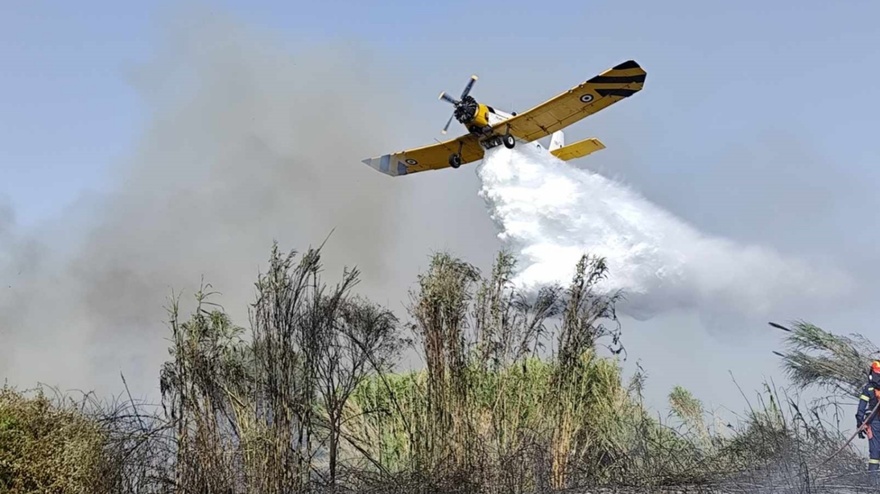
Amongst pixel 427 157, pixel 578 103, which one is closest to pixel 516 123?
pixel 578 103

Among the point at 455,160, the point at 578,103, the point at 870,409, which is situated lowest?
the point at 870,409

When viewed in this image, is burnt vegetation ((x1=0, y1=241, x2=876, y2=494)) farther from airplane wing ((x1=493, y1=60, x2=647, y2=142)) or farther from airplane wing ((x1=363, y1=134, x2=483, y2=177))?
airplane wing ((x1=363, y1=134, x2=483, y2=177))

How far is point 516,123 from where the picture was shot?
22938mm

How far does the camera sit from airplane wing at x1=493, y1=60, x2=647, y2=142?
778 inches

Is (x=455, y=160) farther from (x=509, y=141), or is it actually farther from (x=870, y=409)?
(x=870, y=409)

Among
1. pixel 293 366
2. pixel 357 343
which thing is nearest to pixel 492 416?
pixel 357 343

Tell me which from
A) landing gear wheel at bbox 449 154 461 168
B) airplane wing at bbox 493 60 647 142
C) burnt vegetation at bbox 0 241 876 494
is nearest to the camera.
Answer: burnt vegetation at bbox 0 241 876 494

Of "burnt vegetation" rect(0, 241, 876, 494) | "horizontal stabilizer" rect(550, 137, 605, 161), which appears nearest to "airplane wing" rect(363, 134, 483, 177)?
"horizontal stabilizer" rect(550, 137, 605, 161)

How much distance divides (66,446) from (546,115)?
55.9ft

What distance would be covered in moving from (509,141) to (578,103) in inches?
108

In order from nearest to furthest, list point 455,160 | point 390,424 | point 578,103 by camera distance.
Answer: point 390,424 → point 578,103 → point 455,160

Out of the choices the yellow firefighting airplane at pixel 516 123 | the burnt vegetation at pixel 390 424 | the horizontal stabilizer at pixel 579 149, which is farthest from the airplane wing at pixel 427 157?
the burnt vegetation at pixel 390 424

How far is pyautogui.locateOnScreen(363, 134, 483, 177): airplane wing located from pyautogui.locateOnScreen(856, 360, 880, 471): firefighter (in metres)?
15.6

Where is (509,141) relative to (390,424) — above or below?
above
